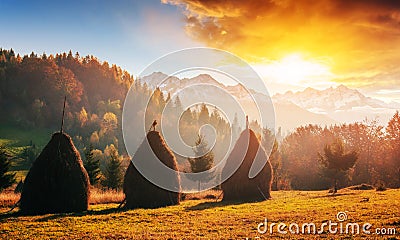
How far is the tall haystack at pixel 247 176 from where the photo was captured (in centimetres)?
2988

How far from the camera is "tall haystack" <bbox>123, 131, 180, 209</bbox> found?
24469 mm

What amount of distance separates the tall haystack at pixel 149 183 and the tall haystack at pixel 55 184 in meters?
3.40

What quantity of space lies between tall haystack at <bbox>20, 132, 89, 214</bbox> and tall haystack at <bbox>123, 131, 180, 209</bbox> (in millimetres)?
3397

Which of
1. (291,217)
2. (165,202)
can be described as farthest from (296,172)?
(291,217)

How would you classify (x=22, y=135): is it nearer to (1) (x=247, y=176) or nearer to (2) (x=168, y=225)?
(1) (x=247, y=176)

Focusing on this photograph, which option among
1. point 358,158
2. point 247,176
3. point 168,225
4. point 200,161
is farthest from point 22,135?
point 168,225

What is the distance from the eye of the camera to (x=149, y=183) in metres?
24.8

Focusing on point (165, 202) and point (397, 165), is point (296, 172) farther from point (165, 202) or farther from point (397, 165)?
point (165, 202)

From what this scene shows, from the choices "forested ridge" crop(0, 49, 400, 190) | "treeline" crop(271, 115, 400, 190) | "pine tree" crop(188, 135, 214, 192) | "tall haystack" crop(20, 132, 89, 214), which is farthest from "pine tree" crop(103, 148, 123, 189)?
"treeline" crop(271, 115, 400, 190)

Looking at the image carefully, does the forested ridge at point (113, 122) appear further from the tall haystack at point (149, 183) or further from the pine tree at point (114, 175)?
the tall haystack at point (149, 183)

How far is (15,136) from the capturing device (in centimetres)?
10412

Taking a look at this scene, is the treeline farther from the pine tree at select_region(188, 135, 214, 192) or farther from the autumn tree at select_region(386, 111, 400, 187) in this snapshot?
the pine tree at select_region(188, 135, 214, 192)

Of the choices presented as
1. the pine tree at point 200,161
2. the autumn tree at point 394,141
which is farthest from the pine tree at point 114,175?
the autumn tree at point 394,141

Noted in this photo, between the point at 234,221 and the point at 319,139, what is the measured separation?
289 feet
